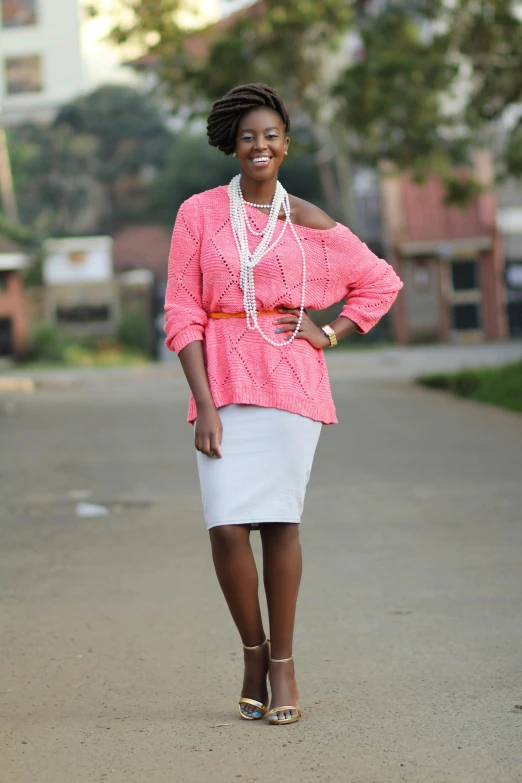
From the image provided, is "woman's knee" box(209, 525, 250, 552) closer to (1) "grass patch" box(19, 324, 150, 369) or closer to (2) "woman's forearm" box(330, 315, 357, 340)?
(2) "woman's forearm" box(330, 315, 357, 340)

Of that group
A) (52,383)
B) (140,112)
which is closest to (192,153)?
(140,112)

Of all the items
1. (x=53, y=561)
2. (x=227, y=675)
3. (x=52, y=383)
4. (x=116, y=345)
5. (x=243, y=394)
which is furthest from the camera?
(x=116, y=345)

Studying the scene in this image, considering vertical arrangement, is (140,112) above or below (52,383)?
above

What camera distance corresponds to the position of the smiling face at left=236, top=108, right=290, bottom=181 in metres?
4.13

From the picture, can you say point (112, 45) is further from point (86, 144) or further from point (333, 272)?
point (86, 144)

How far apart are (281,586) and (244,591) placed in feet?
0.39

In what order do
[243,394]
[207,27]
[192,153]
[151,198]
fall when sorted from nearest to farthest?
[243,394], [207,27], [192,153], [151,198]

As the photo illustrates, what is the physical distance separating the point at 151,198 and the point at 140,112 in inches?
316

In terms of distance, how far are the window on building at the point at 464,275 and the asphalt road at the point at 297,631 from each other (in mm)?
32076

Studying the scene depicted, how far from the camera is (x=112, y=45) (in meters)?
19.4

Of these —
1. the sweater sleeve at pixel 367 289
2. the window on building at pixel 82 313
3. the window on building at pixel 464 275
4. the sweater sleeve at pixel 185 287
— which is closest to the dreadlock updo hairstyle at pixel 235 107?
the sweater sleeve at pixel 185 287

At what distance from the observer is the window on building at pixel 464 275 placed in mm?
43531

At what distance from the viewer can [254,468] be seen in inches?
160

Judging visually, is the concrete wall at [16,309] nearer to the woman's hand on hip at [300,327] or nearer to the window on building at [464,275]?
the window on building at [464,275]
